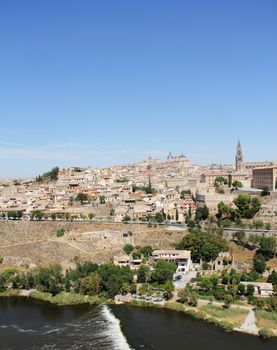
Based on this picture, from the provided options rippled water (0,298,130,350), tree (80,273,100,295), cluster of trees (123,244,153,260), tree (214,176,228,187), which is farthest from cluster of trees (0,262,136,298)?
tree (214,176,228,187)

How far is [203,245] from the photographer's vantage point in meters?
21.0

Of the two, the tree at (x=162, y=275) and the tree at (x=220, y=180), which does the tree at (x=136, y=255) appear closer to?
the tree at (x=162, y=275)

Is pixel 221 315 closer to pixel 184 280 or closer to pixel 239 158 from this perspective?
pixel 184 280

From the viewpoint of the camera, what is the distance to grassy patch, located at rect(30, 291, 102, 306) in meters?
17.0

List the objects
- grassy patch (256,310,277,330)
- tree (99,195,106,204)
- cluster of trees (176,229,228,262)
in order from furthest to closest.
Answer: tree (99,195,106,204)
cluster of trees (176,229,228,262)
grassy patch (256,310,277,330)

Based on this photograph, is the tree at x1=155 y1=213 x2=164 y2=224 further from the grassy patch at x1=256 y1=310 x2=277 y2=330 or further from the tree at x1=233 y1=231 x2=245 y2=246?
the grassy patch at x1=256 y1=310 x2=277 y2=330

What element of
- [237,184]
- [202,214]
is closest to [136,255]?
[202,214]

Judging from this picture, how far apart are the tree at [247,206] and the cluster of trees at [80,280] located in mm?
10009

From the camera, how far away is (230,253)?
71.1 ft

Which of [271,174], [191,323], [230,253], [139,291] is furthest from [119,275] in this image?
[271,174]

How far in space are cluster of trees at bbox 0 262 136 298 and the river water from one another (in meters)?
0.99

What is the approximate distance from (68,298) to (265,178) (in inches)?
792

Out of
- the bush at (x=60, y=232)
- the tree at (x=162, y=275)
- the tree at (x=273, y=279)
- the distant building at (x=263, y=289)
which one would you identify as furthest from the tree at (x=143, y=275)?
the bush at (x=60, y=232)

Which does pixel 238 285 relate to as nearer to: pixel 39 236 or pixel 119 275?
pixel 119 275
